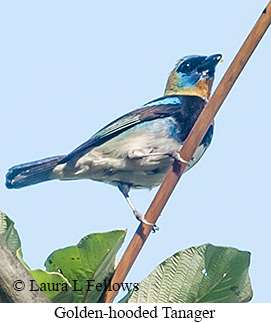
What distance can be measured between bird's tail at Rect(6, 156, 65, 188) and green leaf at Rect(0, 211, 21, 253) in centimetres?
246

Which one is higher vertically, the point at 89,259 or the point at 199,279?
the point at 89,259

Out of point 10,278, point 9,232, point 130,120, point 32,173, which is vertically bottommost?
point 32,173

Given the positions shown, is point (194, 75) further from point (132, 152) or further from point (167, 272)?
point (167, 272)

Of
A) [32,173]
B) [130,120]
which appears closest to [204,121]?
[32,173]

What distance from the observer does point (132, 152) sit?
17.3ft

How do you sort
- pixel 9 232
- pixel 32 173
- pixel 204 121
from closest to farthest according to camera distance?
pixel 204 121 → pixel 9 232 → pixel 32 173

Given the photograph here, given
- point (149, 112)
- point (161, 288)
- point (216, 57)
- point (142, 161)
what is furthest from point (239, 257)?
point (216, 57)

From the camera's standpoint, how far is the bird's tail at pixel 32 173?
16.6 ft

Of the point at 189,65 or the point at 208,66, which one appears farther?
the point at 189,65

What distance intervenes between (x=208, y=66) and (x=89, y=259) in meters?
3.92

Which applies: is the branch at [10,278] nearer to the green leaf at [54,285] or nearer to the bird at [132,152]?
the green leaf at [54,285]

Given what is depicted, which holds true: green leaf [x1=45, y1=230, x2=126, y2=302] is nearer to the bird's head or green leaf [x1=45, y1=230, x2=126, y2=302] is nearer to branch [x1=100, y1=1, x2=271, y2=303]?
branch [x1=100, y1=1, x2=271, y2=303]

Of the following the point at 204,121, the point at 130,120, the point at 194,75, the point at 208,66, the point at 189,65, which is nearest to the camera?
the point at 204,121

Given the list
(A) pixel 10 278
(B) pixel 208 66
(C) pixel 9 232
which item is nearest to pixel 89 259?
(C) pixel 9 232
